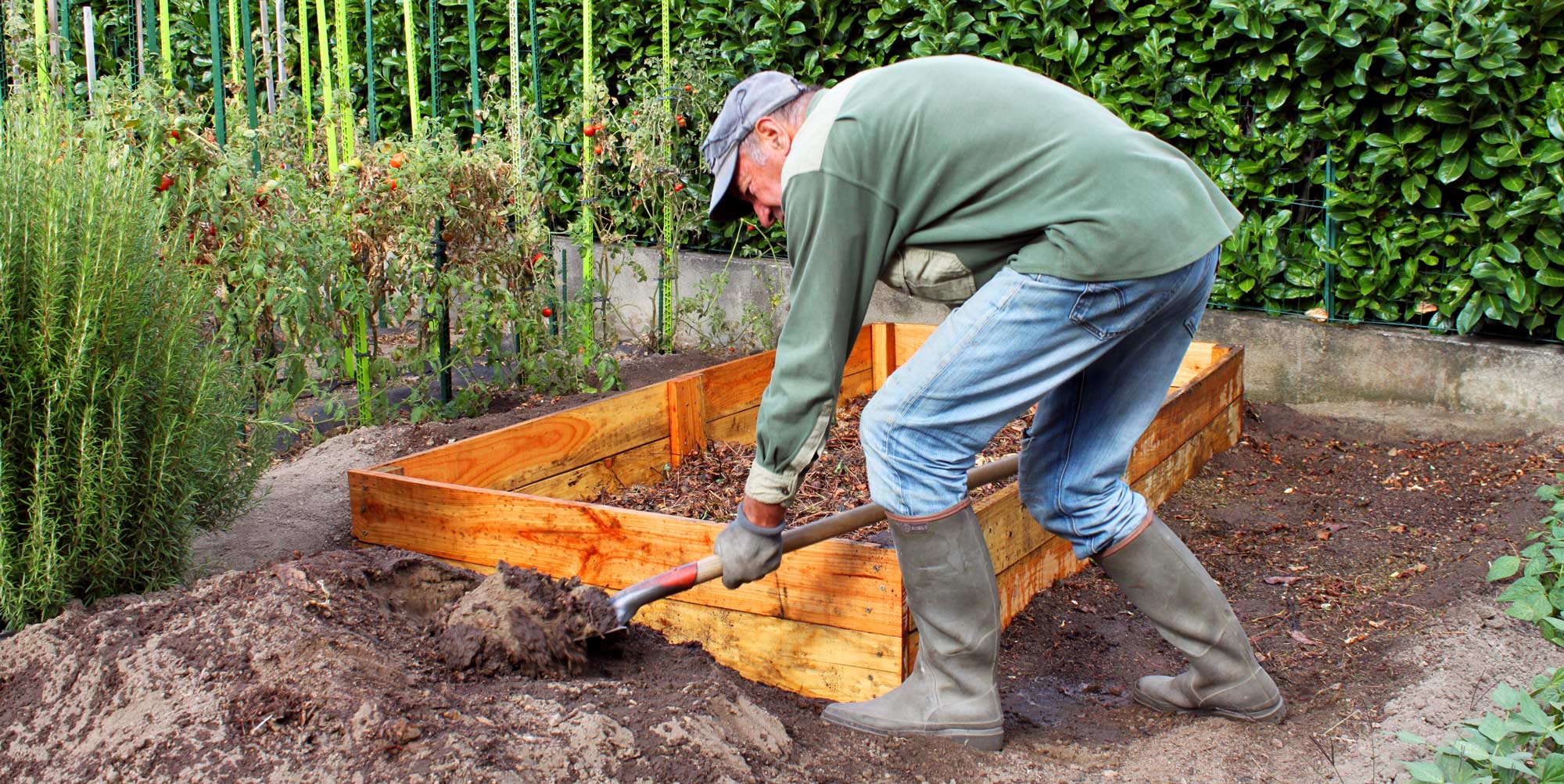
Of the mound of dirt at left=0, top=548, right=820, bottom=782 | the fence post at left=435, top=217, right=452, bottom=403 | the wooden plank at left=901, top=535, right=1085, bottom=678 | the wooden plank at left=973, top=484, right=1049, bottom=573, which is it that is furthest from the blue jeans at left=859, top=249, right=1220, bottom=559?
the fence post at left=435, top=217, right=452, bottom=403

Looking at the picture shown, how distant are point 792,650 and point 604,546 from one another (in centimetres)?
59

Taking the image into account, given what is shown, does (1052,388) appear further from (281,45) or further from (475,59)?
(281,45)

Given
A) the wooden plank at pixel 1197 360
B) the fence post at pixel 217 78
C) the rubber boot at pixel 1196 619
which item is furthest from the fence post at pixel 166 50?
the wooden plank at pixel 1197 360

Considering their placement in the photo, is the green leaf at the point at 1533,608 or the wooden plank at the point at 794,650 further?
the wooden plank at the point at 794,650

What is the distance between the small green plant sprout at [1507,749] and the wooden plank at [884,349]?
11.4 feet

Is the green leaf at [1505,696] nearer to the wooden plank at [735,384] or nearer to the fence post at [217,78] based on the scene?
the wooden plank at [735,384]

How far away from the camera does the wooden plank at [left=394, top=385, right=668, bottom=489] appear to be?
12.7 feet

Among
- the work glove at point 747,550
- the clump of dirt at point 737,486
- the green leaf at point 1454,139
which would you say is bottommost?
the clump of dirt at point 737,486

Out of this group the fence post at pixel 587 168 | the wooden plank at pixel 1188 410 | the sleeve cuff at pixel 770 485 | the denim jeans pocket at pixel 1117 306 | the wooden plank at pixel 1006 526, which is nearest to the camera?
the denim jeans pocket at pixel 1117 306

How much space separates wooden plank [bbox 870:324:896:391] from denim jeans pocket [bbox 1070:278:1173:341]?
10.6 feet

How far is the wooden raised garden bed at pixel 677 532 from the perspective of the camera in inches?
117

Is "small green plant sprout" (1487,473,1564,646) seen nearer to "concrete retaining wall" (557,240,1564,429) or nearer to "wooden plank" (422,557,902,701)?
"wooden plank" (422,557,902,701)

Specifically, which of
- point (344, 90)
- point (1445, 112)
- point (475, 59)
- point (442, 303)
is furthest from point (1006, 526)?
point (475, 59)

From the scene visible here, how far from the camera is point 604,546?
3.28 m
